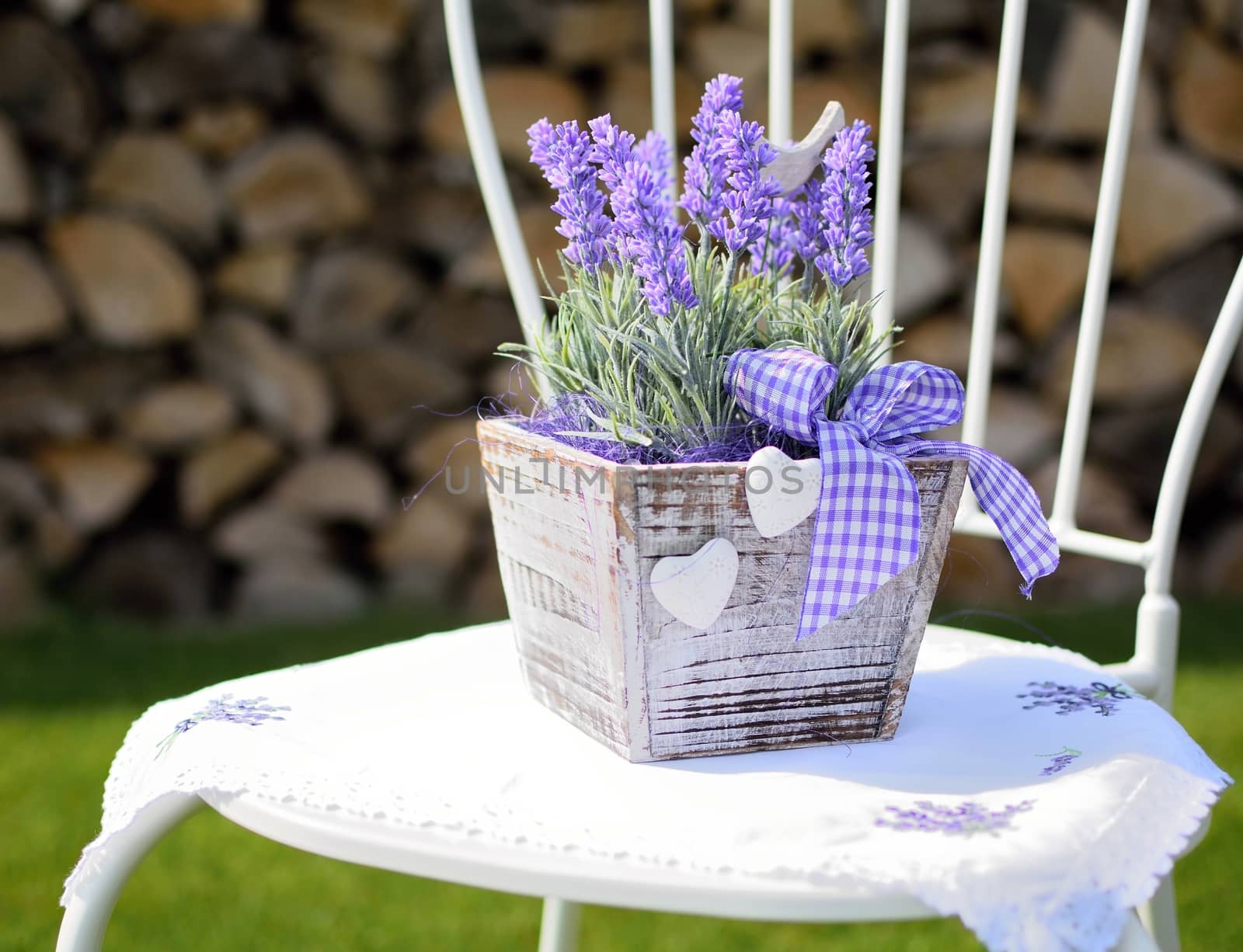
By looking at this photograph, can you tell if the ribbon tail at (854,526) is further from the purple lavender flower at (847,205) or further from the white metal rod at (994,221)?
the white metal rod at (994,221)

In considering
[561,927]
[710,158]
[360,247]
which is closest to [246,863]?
[561,927]

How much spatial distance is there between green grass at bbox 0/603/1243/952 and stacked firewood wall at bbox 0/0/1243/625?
14 centimetres

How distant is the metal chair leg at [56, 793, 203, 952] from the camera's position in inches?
21.0

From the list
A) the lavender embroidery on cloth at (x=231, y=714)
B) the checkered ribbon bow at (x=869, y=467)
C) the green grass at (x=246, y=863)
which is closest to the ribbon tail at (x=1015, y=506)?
the checkered ribbon bow at (x=869, y=467)

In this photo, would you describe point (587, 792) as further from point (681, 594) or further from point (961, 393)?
point (961, 393)

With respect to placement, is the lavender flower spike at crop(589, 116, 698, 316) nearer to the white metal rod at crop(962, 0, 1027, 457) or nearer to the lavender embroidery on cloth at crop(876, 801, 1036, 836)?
the lavender embroidery on cloth at crop(876, 801, 1036, 836)

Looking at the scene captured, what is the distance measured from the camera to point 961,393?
53cm

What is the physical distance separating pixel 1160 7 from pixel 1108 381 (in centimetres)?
54

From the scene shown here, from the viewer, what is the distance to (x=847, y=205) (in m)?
0.55

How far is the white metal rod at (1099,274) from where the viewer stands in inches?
29.9

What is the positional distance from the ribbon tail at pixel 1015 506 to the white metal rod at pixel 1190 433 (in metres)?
0.19

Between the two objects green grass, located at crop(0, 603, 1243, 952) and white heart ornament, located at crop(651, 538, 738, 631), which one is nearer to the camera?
white heart ornament, located at crop(651, 538, 738, 631)

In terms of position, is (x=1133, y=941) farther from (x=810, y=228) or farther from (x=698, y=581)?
(x=810, y=228)

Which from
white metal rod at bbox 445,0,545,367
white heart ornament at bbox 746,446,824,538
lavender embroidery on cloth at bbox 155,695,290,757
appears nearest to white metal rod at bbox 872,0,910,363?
white metal rod at bbox 445,0,545,367
